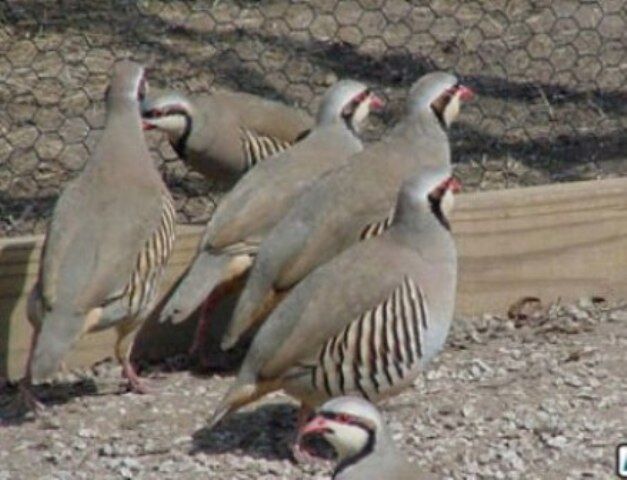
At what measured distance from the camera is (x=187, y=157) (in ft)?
21.0

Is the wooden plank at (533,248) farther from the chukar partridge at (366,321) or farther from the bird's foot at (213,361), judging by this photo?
the chukar partridge at (366,321)

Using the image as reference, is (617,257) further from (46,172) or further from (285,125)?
(46,172)

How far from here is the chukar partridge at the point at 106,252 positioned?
5.30 m

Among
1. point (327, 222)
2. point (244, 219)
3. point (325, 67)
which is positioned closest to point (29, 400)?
point (244, 219)

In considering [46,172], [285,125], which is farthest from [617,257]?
[46,172]

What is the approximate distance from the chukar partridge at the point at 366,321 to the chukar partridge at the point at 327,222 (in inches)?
9.8

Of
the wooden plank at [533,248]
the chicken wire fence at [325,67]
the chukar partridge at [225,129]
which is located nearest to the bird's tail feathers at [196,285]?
the wooden plank at [533,248]

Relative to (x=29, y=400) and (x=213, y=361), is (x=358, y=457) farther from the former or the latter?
(x=213, y=361)

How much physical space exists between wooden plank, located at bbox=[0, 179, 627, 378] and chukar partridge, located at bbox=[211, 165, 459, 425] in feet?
2.50

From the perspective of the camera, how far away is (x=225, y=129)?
6332 mm

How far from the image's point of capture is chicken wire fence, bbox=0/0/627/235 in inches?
276

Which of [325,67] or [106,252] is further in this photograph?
[325,67]

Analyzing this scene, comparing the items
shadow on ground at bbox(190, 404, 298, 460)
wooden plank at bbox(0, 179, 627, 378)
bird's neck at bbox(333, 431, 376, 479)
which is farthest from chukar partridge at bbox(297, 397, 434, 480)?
wooden plank at bbox(0, 179, 627, 378)

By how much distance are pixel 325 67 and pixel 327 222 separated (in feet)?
7.74
